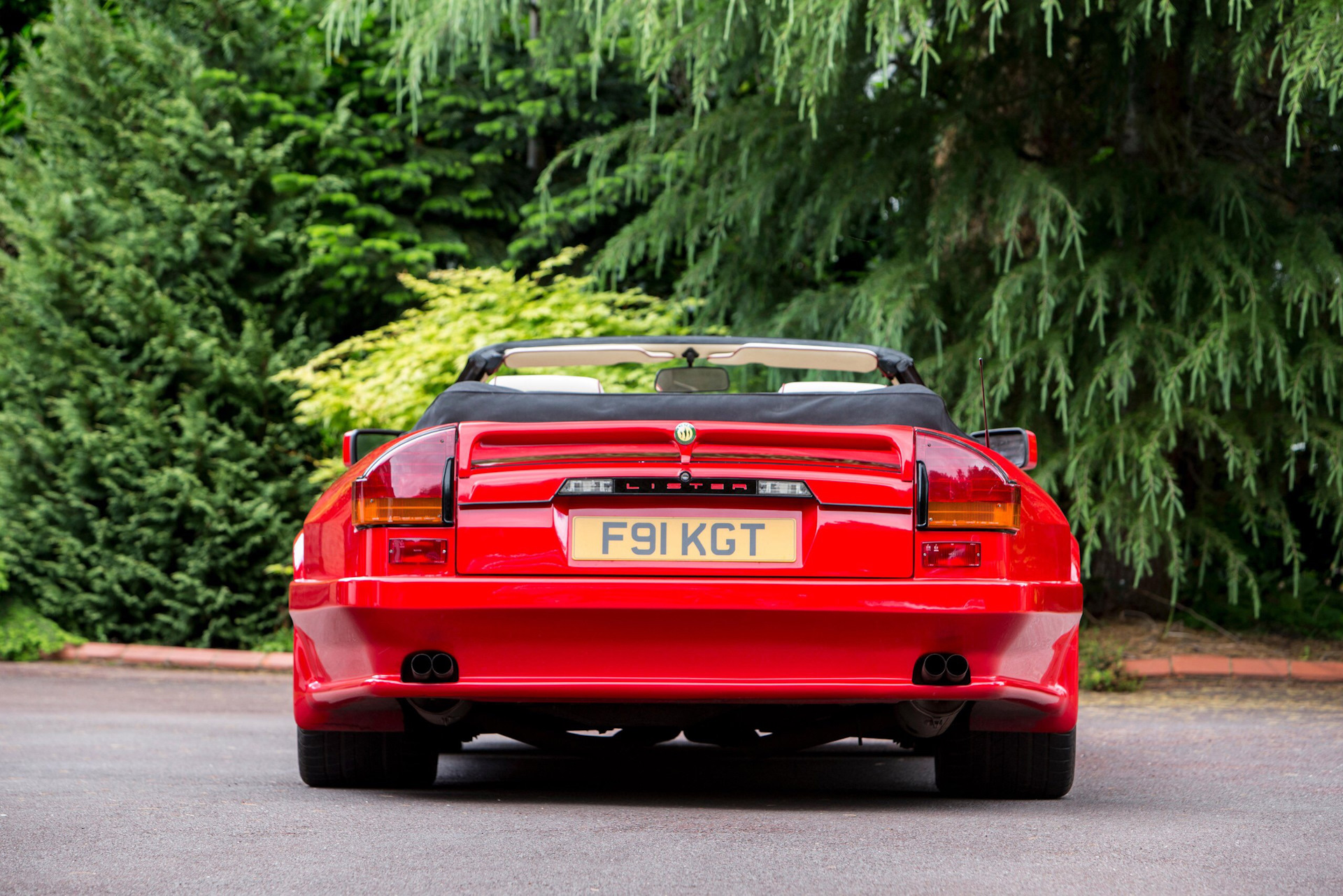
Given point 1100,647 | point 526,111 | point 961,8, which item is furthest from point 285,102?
point 1100,647

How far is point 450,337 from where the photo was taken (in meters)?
9.77

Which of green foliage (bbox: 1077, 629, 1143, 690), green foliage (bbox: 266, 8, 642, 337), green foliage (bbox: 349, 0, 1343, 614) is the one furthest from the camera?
green foliage (bbox: 266, 8, 642, 337)

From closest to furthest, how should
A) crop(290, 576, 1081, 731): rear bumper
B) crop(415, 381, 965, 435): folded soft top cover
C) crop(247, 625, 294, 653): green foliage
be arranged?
crop(290, 576, 1081, 731): rear bumper, crop(415, 381, 965, 435): folded soft top cover, crop(247, 625, 294, 653): green foliage

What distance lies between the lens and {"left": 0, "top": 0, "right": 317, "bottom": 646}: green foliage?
34.1ft

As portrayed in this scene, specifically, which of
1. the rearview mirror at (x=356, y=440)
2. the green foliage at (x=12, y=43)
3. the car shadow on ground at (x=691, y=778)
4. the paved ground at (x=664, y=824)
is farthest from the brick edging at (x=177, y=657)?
the green foliage at (x=12, y=43)

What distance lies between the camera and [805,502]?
3.55 meters

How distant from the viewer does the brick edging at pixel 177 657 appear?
9828mm

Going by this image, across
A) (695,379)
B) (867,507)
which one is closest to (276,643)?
(695,379)

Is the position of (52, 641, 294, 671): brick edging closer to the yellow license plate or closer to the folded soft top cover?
the folded soft top cover

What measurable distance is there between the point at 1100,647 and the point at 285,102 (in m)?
7.22

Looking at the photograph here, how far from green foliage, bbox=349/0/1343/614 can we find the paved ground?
274 centimetres

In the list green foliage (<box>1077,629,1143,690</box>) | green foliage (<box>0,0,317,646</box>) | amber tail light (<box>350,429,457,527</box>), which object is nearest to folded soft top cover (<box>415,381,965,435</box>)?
amber tail light (<box>350,429,457,527</box>)

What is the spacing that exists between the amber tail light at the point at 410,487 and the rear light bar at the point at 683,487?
32cm

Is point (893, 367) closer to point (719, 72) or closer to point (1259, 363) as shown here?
point (1259, 363)
